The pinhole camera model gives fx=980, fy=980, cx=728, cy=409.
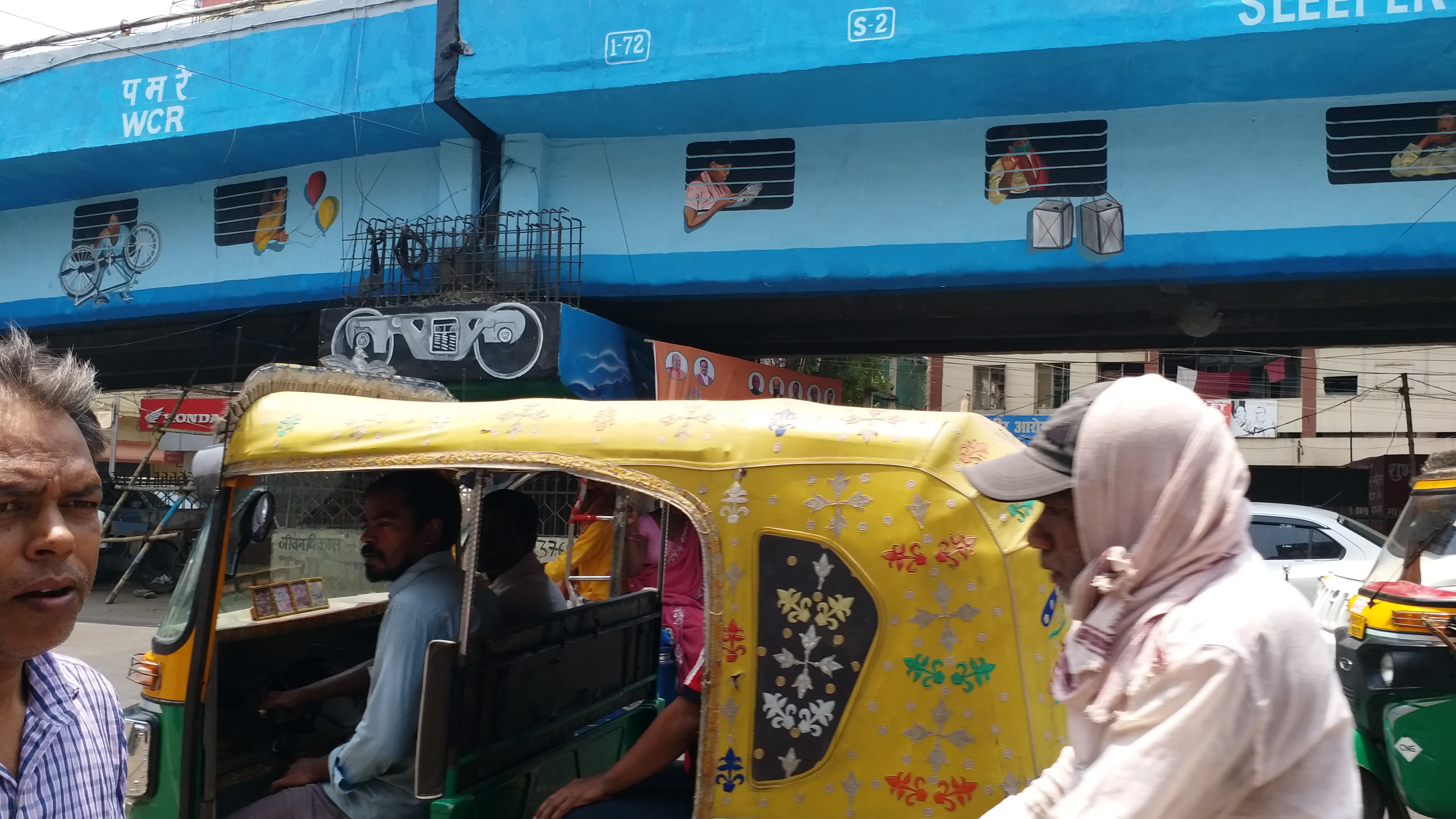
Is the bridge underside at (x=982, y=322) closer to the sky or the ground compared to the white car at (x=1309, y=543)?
closer to the sky

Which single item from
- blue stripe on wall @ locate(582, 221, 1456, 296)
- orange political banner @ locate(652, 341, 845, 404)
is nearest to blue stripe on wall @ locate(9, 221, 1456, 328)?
blue stripe on wall @ locate(582, 221, 1456, 296)

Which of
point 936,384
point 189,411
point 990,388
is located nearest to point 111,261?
point 189,411

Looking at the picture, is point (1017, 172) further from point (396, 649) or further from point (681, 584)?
point (396, 649)

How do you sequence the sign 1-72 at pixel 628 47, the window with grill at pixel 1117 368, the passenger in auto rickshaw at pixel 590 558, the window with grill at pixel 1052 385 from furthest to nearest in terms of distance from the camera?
1. the window with grill at pixel 1052 385
2. the window with grill at pixel 1117 368
3. the sign 1-72 at pixel 628 47
4. the passenger in auto rickshaw at pixel 590 558

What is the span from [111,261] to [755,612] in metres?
12.6

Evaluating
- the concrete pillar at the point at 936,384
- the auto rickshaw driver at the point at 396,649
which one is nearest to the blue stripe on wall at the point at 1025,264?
the auto rickshaw driver at the point at 396,649

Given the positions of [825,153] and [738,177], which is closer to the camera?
[825,153]

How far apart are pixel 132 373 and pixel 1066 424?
16932 millimetres

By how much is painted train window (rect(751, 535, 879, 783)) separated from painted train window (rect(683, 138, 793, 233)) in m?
7.32

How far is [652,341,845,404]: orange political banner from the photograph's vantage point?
9.10 metres

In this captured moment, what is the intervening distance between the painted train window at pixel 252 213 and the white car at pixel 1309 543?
10422 millimetres

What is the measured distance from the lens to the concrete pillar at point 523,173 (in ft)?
32.7

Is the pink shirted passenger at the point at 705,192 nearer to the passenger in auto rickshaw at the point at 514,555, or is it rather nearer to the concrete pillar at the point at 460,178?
the concrete pillar at the point at 460,178

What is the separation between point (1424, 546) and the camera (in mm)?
4359
